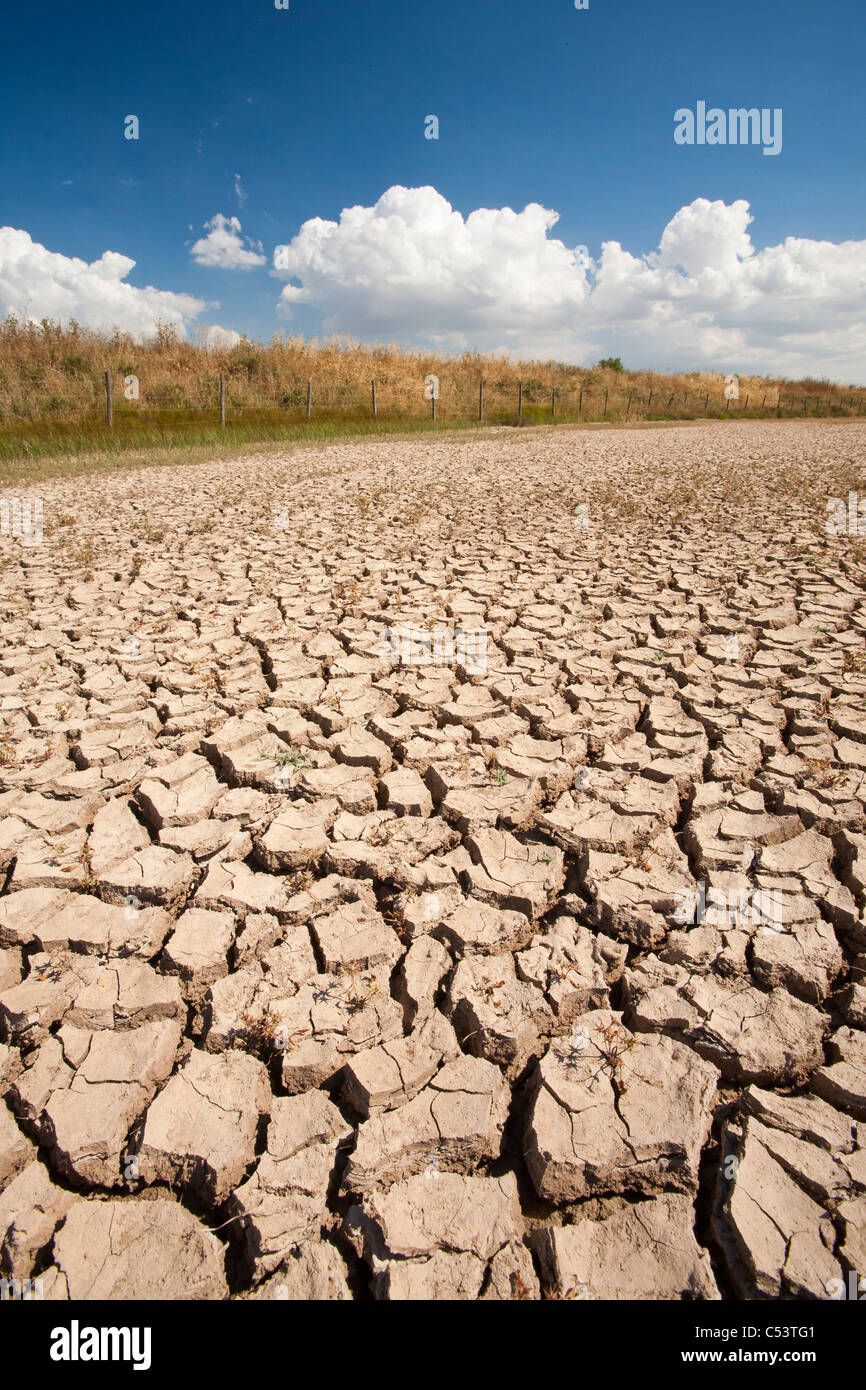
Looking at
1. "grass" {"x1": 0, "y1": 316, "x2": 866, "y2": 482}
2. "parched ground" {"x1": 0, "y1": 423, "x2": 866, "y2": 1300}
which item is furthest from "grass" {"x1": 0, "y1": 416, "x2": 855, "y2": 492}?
"parched ground" {"x1": 0, "y1": 423, "x2": 866, "y2": 1300}

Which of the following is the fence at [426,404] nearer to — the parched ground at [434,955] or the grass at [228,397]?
the grass at [228,397]

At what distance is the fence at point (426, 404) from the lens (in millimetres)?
14137

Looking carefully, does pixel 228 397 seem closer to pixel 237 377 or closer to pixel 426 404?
pixel 237 377

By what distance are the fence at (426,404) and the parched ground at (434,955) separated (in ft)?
39.4

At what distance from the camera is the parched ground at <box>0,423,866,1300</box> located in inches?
46.4

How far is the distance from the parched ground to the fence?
12013 millimetres

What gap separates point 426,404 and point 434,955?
64.6 feet

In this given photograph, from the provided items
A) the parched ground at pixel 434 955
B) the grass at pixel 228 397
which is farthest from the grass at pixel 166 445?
the parched ground at pixel 434 955

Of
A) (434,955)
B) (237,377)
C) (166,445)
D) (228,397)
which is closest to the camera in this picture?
(434,955)

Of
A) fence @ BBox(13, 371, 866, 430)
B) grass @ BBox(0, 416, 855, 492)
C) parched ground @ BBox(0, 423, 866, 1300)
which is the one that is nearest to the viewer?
parched ground @ BBox(0, 423, 866, 1300)

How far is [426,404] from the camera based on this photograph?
19344 millimetres

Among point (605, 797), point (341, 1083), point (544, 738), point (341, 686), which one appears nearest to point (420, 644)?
point (341, 686)

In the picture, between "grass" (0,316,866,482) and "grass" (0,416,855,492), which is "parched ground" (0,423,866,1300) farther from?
"grass" (0,316,866,482)

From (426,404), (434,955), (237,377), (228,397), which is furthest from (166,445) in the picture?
(434,955)
